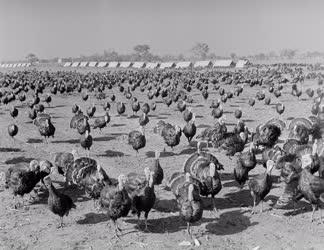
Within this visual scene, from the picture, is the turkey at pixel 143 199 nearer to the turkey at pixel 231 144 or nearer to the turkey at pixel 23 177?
the turkey at pixel 23 177

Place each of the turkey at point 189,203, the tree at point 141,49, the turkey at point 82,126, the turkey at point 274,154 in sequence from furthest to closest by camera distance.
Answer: the tree at point 141,49, the turkey at point 82,126, the turkey at point 274,154, the turkey at point 189,203

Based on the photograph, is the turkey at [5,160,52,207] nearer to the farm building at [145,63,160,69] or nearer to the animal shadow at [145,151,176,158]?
the animal shadow at [145,151,176,158]

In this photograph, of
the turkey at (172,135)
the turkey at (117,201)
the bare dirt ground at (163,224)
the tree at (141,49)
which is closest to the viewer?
the bare dirt ground at (163,224)

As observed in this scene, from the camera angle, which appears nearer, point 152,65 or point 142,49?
point 152,65

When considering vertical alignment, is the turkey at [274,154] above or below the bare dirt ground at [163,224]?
above

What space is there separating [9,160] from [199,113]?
17.6 meters

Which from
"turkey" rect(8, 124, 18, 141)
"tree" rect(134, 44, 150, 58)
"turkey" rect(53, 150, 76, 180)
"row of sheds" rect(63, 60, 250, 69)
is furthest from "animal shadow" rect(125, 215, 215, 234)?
"tree" rect(134, 44, 150, 58)

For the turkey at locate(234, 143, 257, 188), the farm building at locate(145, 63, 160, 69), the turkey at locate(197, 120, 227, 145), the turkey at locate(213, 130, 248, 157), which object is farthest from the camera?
the farm building at locate(145, 63, 160, 69)

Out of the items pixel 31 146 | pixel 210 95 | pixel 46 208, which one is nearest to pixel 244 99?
pixel 210 95

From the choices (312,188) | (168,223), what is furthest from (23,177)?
(312,188)

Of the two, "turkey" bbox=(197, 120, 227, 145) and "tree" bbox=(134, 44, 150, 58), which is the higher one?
"tree" bbox=(134, 44, 150, 58)

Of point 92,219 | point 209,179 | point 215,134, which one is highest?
point 215,134

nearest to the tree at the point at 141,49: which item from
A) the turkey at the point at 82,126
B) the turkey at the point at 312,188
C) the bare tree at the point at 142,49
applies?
the bare tree at the point at 142,49

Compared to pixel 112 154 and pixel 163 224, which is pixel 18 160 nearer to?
pixel 112 154
